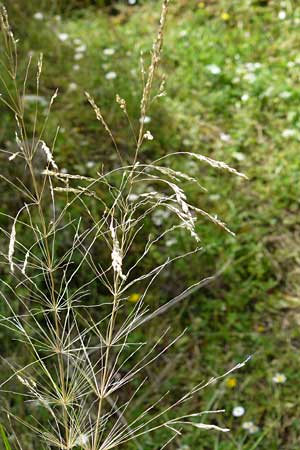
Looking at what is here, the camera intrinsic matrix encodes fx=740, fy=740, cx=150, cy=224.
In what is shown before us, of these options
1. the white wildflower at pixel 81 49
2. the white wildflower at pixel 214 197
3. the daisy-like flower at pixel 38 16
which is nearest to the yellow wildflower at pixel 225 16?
the white wildflower at pixel 81 49

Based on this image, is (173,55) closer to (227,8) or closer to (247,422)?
(227,8)

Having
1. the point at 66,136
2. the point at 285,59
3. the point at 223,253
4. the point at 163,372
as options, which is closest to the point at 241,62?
the point at 285,59

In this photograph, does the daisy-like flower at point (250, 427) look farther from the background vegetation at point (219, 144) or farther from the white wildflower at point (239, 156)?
the white wildflower at point (239, 156)

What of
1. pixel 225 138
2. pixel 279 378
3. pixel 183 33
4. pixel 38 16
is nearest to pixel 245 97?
pixel 225 138

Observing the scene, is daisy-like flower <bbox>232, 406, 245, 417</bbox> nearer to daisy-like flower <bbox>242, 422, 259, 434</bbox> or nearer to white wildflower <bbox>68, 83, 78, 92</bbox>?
daisy-like flower <bbox>242, 422, 259, 434</bbox>

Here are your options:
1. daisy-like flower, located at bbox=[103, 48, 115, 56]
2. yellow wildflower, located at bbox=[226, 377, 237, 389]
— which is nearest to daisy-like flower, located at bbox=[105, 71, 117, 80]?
daisy-like flower, located at bbox=[103, 48, 115, 56]

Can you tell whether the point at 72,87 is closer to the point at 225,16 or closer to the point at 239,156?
the point at 239,156
